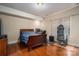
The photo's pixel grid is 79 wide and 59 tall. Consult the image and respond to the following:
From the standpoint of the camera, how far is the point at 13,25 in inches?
191

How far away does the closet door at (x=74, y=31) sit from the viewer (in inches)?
167

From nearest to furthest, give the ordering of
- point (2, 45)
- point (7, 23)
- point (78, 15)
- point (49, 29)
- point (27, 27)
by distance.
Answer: point (2, 45)
point (78, 15)
point (7, 23)
point (27, 27)
point (49, 29)

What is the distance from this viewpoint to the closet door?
4238 mm

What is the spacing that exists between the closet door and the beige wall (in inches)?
124

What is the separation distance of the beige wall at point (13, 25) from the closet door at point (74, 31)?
124 inches

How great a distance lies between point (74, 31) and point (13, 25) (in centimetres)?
383

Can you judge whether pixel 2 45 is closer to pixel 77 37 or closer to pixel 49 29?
pixel 77 37

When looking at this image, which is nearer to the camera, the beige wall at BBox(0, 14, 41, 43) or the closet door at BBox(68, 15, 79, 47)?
the closet door at BBox(68, 15, 79, 47)

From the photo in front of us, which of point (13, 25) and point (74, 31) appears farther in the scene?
point (13, 25)

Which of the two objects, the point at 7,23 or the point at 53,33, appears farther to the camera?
the point at 53,33

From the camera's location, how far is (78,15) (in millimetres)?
4137

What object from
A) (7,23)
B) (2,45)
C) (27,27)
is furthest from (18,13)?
(2,45)

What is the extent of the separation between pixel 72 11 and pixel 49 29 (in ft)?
8.41

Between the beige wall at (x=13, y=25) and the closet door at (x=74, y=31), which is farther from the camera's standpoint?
the beige wall at (x=13, y=25)
